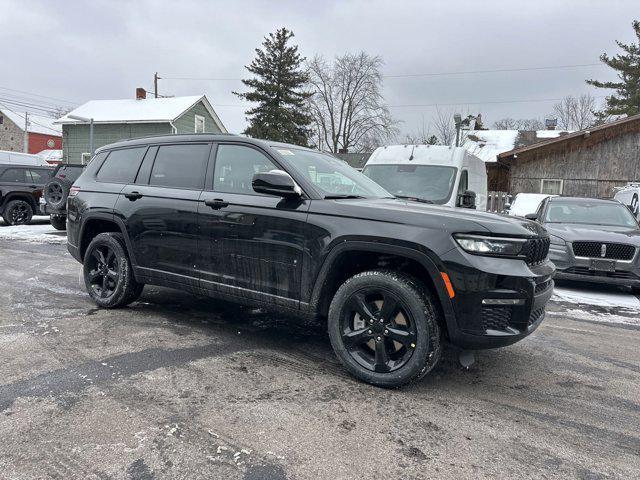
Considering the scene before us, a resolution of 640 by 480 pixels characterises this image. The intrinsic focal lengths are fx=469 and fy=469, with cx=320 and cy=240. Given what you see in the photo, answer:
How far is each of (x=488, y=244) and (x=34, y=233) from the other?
485 inches

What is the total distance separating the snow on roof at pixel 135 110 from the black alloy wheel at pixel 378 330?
25330 mm

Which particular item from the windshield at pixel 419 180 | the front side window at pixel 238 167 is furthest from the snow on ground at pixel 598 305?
the front side window at pixel 238 167

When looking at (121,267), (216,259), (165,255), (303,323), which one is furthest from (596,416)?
(121,267)

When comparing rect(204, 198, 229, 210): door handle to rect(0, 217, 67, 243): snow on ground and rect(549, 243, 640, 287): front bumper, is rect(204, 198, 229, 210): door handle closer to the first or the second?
rect(549, 243, 640, 287): front bumper

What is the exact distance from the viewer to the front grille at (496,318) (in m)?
3.09

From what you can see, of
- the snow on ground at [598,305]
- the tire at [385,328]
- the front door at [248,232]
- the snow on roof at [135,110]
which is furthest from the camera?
the snow on roof at [135,110]

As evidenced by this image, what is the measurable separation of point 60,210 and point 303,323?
9.33m

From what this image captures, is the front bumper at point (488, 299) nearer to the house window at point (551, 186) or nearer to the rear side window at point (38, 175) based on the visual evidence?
the rear side window at point (38, 175)

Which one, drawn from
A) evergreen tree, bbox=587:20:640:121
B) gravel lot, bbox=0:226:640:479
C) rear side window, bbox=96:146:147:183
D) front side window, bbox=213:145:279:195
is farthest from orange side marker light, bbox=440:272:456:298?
evergreen tree, bbox=587:20:640:121

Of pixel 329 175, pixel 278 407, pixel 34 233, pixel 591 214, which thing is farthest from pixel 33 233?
pixel 591 214

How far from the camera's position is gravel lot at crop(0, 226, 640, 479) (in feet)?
7.98

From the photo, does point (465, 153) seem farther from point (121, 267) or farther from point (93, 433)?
point (93, 433)

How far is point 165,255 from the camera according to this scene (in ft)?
14.9

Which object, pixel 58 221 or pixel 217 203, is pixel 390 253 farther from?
pixel 58 221
